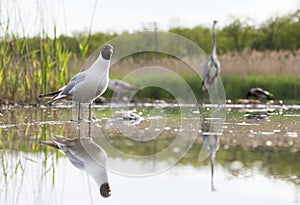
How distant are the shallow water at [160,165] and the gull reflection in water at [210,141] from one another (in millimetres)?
12

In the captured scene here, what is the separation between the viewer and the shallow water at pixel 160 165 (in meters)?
3.43

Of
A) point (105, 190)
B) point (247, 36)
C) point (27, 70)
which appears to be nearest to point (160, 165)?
point (105, 190)

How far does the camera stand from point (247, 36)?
29531 mm

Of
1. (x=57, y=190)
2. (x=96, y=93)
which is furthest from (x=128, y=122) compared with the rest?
(x=57, y=190)

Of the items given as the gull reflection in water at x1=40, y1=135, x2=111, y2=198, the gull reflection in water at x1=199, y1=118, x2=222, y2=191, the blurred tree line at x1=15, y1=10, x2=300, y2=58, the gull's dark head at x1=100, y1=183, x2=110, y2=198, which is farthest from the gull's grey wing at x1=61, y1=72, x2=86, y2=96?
the blurred tree line at x1=15, y1=10, x2=300, y2=58

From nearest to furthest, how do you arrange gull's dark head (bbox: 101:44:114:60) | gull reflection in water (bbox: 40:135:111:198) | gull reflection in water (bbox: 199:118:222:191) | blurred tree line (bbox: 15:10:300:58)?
1. gull reflection in water (bbox: 40:135:111:198)
2. gull reflection in water (bbox: 199:118:222:191)
3. gull's dark head (bbox: 101:44:114:60)
4. blurred tree line (bbox: 15:10:300:58)

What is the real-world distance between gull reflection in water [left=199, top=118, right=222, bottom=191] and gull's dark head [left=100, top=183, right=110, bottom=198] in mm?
581

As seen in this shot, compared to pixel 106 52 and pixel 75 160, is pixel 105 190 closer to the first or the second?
pixel 75 160

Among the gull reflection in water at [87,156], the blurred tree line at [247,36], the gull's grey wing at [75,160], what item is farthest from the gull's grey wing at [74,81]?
the blurred tree line at [247,36]

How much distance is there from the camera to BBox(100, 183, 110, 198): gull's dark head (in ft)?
11.4

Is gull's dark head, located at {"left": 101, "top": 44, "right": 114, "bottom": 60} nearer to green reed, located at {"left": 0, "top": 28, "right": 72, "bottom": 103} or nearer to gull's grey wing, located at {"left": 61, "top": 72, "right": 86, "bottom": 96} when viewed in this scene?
gull's grey wing, located at {"left": 61, "top": 72, "right": 86, "bottom": 96}

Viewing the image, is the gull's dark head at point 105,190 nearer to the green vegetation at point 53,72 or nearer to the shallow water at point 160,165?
the shallow water at point 160,165

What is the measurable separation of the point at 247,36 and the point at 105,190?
2659cm

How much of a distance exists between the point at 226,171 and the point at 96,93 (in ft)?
11.1
